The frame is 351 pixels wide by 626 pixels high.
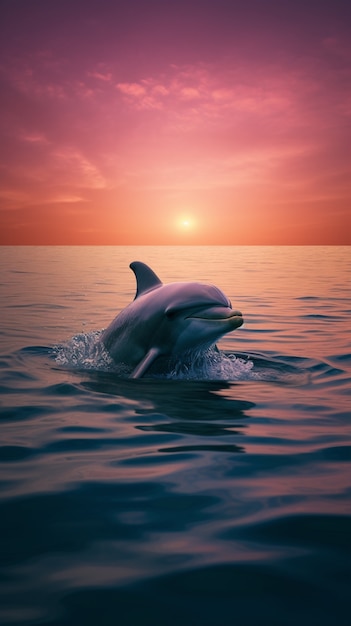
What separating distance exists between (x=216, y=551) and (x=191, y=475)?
1.31 meters

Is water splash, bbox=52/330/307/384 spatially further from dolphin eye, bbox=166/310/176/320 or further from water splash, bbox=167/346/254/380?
dolphin eye, bbox=166/310/176/320

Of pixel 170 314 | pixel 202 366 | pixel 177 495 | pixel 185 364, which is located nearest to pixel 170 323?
pixel 170 314

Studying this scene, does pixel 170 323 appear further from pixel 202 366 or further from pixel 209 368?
pixel 209 368

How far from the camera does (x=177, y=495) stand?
14.5 feet

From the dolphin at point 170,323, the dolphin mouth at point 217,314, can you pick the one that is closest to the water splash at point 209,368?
the dolphin at point 170,323

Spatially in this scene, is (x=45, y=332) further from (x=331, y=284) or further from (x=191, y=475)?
(x=331, y=284)

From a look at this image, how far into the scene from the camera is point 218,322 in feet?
27.5

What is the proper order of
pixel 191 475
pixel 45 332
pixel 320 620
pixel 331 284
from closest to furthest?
pixel 320 620 < pixel 191 475 < pixel 45 332 < pixel 331 284

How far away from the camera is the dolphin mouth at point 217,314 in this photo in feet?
27.0

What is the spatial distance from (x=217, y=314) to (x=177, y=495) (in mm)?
4246

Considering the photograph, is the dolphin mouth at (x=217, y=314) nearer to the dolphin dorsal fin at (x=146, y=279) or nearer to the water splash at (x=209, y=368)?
the water splash at (x=209, y=368)

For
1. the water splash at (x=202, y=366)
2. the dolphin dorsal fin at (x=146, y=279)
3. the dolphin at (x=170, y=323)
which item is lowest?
the water splash at (x=202, y=366)

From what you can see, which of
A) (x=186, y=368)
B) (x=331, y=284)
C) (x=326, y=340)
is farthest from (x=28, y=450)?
(x=331, y=284)

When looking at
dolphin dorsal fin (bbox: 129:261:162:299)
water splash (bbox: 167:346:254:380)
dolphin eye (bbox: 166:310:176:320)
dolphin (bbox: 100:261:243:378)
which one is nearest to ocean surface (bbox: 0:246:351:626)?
water splash (bbox: 167:346:254:380)
